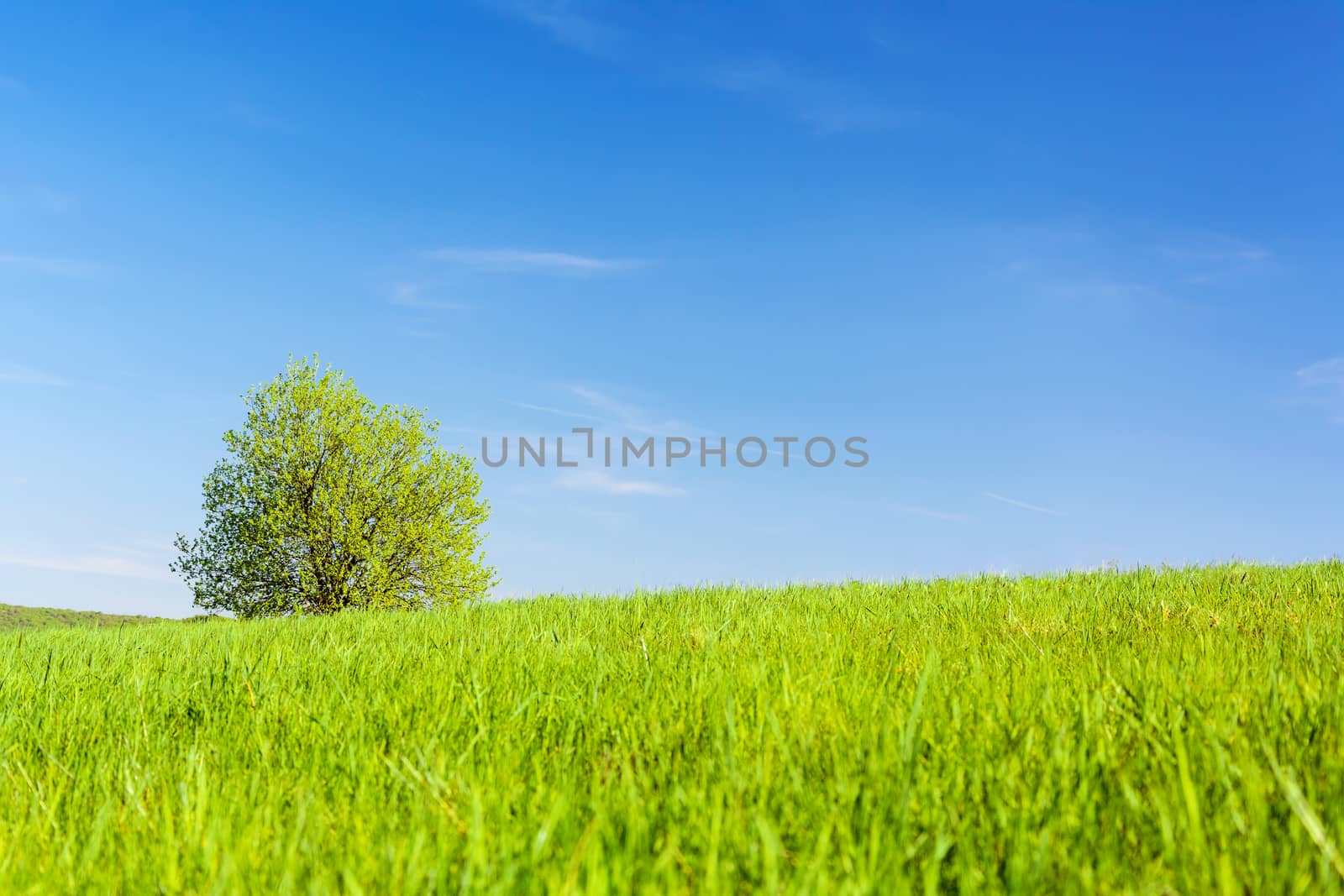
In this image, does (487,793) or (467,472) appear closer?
(487,793)

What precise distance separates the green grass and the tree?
2673 centimetres

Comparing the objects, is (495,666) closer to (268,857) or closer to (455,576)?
(268,857)

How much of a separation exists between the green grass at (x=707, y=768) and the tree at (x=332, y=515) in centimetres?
2673

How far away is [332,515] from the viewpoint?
31.0 m

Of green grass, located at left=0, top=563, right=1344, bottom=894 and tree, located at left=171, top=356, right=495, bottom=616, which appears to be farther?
tree, located at left=171, top=356, right=495, bottom=616

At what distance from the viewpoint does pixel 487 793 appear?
8.39 feet

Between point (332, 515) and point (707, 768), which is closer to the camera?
point (707, 768)

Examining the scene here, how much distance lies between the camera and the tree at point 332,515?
30906mm

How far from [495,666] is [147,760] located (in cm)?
167

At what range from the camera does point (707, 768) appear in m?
2.64

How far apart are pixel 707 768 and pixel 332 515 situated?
3109 cm

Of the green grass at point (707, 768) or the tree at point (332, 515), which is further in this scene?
the tree at point (332, 515)

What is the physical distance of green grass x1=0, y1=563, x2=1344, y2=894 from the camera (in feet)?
6.65

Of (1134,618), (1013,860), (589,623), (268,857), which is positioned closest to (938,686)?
(1013,860)
